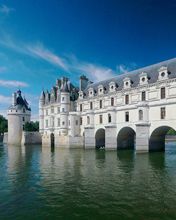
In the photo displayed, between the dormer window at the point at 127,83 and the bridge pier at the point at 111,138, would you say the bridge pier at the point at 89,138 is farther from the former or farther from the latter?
the dormer window at the point at 127,83

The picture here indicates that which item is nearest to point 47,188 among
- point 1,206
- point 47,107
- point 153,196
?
point 1,206

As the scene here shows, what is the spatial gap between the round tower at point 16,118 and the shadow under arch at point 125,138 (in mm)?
35386

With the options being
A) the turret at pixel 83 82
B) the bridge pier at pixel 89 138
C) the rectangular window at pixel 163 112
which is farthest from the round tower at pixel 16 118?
the rectangular window at pixel 163 112

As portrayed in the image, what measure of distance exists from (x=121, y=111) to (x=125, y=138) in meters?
5.74

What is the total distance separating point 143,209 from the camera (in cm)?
1161

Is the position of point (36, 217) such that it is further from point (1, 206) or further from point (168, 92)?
point (168, 92)

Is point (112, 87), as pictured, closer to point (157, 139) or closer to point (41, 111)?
point (157, 139)

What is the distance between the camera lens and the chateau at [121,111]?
35.2 metres

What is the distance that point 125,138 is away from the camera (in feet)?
146

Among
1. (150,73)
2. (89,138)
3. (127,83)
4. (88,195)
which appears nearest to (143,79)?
(150,73)

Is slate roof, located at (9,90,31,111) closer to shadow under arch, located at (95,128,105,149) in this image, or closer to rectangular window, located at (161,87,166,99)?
shadow under arch, located at (95,128,105,149)

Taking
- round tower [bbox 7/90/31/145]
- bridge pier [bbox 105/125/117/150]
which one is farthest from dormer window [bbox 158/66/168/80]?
round tower [bbox 7/90/31/145]

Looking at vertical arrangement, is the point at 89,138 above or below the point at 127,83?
below

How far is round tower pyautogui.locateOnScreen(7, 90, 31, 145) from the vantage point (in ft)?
225
